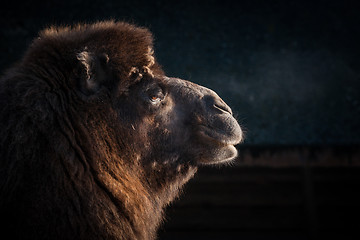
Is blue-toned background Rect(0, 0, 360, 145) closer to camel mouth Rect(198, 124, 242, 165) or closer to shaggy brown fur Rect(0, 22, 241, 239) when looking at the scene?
camel mouth Rect(198, 124, 242, 165)

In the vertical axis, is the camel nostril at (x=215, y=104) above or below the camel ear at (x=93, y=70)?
below

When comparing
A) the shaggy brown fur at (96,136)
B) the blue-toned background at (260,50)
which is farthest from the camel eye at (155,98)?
the blue-toned background at (260,50)

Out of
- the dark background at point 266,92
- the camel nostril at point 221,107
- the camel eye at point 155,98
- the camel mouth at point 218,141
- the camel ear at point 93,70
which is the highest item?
the camel ear at point 93,70

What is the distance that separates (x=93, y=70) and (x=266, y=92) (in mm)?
5022

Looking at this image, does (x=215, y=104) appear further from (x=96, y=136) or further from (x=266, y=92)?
(x=266, y=92)

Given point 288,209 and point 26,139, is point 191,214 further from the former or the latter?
point 26,139

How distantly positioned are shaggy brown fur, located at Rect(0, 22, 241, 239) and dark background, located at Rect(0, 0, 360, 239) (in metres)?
1.77

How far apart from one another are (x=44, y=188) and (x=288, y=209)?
467 centimetres

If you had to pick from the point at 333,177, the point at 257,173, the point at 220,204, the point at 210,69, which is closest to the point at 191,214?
the point at 220,204

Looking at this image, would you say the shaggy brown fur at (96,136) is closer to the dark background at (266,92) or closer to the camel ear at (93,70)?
the camel ear at (93,70)

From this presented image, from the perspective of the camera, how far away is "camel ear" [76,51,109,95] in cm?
209

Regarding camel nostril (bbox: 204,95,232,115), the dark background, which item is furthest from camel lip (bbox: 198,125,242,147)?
the dark background

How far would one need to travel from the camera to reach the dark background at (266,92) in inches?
218

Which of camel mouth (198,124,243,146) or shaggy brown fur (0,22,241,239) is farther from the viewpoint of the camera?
camel mouth (198,124,243,146)
